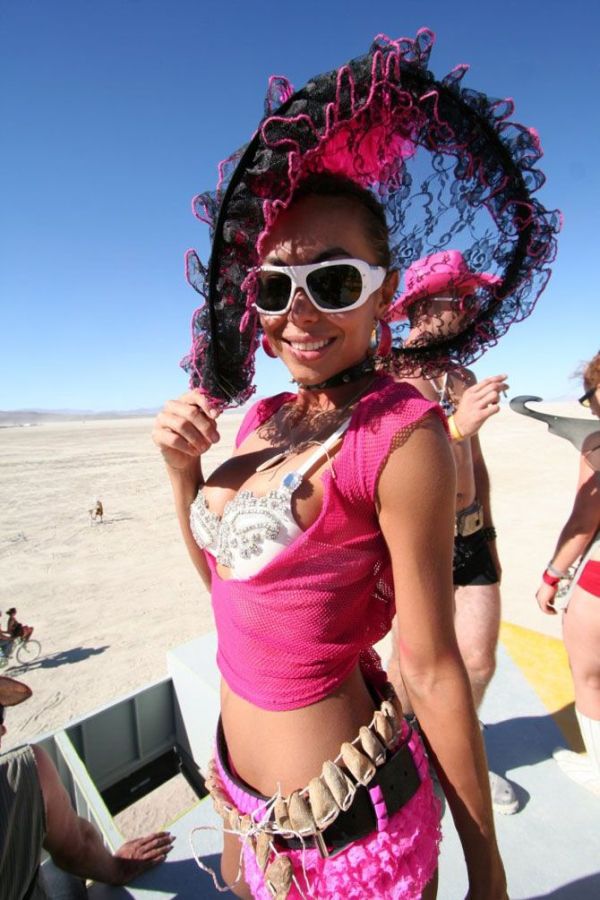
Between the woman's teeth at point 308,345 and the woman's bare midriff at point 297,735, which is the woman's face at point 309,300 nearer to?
the woman's teeth at point 308,345

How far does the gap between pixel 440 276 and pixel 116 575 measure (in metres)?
10.8

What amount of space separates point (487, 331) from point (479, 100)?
731mm

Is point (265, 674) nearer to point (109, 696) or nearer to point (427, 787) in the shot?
point (427, 787)

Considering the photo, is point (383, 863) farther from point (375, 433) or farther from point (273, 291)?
point (273, 291)

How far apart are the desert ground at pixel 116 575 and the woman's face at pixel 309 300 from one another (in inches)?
237

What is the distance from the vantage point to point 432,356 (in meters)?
1.81

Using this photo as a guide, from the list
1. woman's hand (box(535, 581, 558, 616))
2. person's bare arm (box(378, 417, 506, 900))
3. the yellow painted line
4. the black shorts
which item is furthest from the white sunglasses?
the yellow painted line

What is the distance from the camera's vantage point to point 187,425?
56.2 inches

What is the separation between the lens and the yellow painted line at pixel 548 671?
335 centimetres

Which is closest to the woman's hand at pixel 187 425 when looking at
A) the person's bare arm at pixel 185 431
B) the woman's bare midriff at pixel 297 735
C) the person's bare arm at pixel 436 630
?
the person's bare arm at pixel 185 431

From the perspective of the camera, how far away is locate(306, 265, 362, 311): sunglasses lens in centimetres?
123

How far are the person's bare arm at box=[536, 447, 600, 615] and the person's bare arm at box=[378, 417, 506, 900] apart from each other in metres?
2.09

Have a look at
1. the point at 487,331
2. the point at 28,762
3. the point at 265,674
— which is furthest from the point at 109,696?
the point at 487,331

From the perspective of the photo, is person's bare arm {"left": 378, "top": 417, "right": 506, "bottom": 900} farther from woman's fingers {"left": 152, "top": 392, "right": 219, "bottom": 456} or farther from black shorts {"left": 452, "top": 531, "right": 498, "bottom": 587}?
black shorts {"left": 452, "top": 531, "right": 498, "bottom": 587}
